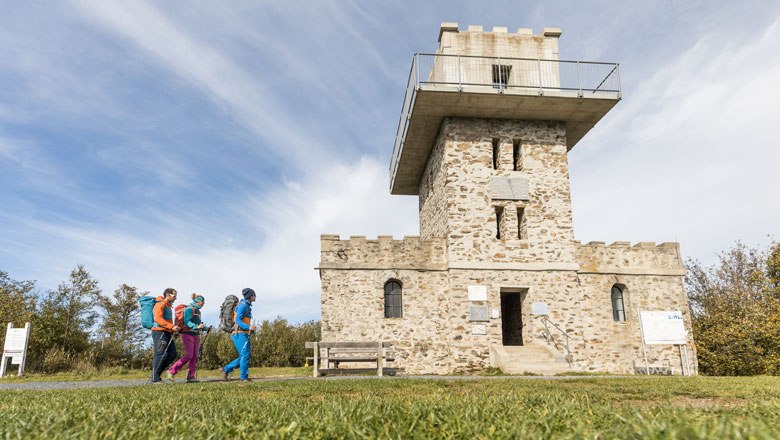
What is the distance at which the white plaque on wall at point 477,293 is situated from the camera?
15094mm

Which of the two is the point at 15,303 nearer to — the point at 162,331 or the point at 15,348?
the point at 15,348

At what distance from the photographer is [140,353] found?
25719 mm

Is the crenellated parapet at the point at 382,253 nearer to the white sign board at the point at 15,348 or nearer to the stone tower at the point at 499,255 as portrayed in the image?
the stone tower at the point at 499,255

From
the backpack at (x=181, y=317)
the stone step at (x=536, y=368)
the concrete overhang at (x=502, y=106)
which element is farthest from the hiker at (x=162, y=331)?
the concrete overhang at (x=502, y=106)

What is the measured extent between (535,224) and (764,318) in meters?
10.7

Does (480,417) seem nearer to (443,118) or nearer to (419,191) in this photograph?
(443,118)

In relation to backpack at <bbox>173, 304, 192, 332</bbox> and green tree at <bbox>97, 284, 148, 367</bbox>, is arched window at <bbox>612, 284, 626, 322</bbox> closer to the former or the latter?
backpack at <bbox>173, 304, 192, 332</bbox>

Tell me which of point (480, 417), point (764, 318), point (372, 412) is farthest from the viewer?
point (764, 318)

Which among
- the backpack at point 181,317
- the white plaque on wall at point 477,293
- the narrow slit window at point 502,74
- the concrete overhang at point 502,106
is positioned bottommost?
the backpack at point 181,317

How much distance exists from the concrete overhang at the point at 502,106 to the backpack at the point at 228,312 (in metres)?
8.38

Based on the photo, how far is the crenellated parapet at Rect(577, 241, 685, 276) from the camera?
649 inches

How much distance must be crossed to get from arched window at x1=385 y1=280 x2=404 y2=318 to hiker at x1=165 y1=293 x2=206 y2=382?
7219 millimetres

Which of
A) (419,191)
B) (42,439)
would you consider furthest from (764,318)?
(42,439)

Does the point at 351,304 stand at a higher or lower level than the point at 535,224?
lower
